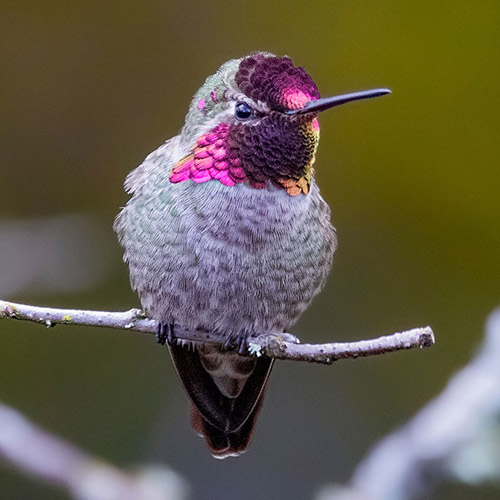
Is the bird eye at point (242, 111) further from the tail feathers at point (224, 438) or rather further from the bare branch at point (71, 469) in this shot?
the bare branch at point (71, 469)

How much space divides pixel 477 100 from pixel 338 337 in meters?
1.03

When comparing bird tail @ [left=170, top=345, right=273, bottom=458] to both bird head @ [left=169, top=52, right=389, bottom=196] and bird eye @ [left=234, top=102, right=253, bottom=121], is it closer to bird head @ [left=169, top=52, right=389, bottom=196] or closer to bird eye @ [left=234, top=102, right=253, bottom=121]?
bird head @ [left=169, top=52, right=389, bottom=196]

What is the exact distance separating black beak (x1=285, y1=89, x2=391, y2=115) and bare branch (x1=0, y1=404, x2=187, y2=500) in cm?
157

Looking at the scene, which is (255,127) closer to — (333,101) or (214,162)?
(214,162)

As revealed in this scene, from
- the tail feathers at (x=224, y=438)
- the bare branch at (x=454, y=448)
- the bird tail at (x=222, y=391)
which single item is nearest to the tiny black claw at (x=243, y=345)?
the bird tail at (x=222, y=391)

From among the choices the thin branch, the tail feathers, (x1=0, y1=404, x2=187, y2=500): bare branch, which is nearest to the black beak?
the thin branch

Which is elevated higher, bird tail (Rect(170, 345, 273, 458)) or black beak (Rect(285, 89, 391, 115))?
black beak (Rect(285, 89, 391, 115))

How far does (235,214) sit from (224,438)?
73 cm

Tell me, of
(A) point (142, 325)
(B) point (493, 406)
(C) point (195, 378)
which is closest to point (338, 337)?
(B) point (493, 406)

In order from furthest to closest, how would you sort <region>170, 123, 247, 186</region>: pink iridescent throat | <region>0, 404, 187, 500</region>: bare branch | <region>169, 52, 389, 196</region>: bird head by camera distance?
<region>0, 404, 187, 500</region>: bare branch < <region>170, 123, 247, 186</region>: pink iridescent throat < <region>169, 52, 389, 196</region>: bird head

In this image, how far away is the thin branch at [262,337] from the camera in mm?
1739

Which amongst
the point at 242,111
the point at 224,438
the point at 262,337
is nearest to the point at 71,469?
the point at 224,438

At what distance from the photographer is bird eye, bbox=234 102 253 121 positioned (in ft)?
6.78

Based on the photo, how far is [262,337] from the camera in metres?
2.31
